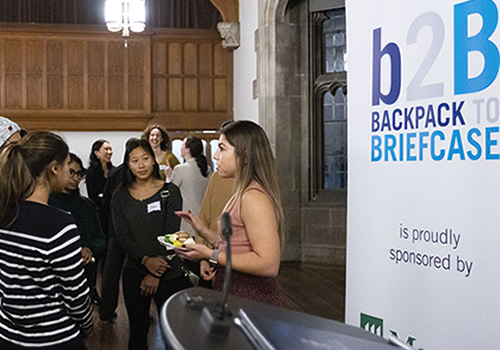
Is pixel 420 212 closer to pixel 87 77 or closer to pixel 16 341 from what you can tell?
pixel 16 341

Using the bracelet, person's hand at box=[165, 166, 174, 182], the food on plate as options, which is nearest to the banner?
the food on plate

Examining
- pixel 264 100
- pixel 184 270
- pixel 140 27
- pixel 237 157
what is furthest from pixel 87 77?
pixel 237 157

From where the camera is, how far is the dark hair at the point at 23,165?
7.38 ft

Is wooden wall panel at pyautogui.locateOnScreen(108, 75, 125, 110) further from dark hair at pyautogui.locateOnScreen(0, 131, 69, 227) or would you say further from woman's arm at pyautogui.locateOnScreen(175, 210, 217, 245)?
dark hair at pyautogui.locateOnScreen(0, 131, 69, 227)

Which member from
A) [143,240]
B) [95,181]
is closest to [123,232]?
[143,240]

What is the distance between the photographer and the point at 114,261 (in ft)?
16.2

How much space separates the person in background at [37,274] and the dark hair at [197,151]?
4105 millimetres

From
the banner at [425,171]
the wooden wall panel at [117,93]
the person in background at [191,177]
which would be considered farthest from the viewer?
the wooden wall panel at [117,93]

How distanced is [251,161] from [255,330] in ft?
4.63

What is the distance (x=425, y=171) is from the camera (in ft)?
8.48

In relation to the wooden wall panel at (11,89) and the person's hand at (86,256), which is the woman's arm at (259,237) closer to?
the person's hand at (86,256)

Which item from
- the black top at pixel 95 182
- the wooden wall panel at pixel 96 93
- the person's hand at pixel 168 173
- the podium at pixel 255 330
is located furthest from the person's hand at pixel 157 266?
the wooden wall panel at pixel 96 93

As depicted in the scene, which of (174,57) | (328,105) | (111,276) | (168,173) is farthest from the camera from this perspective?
(174,57)

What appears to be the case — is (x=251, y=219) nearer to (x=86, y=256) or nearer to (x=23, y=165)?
(x=23, y=165)
